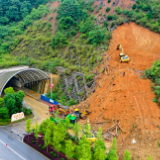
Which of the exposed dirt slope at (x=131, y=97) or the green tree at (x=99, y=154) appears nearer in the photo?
the green tree at (x=99, y=154)

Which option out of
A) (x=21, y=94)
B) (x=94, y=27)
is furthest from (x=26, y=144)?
(x=94, y=27)

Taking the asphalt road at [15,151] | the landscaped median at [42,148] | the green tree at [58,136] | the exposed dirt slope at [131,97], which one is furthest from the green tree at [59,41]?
the green tree at [58,136]

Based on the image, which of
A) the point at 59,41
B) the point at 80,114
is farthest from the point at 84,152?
the point at 59,41

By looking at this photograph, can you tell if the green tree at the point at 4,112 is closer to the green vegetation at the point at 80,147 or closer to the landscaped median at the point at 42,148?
the landscaped median at the point at 42,148

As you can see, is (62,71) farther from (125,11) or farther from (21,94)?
(125,11)

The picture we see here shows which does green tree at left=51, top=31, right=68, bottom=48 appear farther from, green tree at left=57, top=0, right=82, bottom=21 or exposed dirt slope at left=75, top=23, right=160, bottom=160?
exposed dirt slope at left=75, top=23, right=160, bottom=160

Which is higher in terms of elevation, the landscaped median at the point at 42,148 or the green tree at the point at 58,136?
the green tree at the point at 58,136

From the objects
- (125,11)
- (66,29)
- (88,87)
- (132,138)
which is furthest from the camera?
(66,29)

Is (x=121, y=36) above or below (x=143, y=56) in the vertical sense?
above

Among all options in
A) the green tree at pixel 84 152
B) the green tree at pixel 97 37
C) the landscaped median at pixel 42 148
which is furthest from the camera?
the green tree at pixel 97 37
